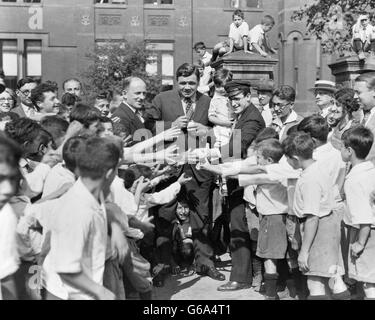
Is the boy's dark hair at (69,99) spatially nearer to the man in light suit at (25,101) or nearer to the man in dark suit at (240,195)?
the man in light suit at (25,101)

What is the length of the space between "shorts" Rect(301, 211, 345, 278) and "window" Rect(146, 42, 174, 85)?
24.6m

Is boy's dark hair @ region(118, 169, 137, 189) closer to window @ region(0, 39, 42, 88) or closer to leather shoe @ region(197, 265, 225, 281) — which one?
leather shoe @ region(197, 265, 225, 281)

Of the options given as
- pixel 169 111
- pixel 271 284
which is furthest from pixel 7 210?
pixel 169 111

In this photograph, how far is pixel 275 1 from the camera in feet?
100

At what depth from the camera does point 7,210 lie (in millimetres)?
3266

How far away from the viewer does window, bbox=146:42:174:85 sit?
96.4ft

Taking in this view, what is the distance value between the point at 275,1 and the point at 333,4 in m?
11.4

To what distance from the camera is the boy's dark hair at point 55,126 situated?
5281mm

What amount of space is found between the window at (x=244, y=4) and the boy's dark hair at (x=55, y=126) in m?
25.6

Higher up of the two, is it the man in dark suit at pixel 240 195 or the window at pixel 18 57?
the window at pixel 18 57

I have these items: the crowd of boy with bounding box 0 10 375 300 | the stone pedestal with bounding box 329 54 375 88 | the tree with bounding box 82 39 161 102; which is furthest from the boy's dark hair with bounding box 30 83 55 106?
the tree with bounding box 82 39 161 102

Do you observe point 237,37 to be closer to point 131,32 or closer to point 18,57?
point 131,32

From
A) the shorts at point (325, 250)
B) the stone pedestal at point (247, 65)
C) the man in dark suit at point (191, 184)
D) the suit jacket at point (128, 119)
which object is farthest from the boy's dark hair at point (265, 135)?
the stone pedestal at point (247, 65)
